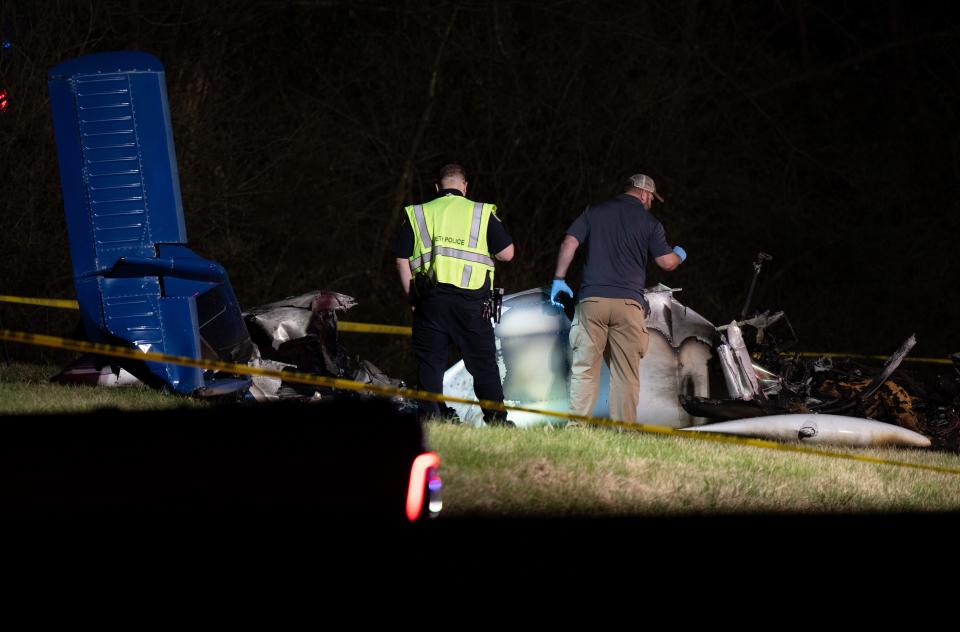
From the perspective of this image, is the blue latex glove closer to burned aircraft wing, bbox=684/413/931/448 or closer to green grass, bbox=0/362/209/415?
burned aircraft wing, bbox=684/413/931/448

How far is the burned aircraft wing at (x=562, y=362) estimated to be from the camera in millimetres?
8875

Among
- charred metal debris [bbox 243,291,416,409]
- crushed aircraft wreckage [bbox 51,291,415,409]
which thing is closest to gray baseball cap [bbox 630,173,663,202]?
crushed aircraft wreckage [bbox 51,291,415,409]

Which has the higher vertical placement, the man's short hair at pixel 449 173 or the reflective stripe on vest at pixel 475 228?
the man's short hair at pixel 449 173

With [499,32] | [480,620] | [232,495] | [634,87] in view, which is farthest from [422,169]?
[480,620]

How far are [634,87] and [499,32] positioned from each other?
7.21 ft

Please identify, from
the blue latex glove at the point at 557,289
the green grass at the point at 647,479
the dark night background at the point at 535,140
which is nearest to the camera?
the green grass at the point at 647,479

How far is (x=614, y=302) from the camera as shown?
8.41m

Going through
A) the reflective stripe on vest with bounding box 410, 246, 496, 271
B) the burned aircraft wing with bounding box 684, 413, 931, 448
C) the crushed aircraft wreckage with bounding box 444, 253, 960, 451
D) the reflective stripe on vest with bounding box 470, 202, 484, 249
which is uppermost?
the reflective stripe on vest with bounding box 470, 202, 484, 249

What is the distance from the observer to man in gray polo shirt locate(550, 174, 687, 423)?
27.6ft

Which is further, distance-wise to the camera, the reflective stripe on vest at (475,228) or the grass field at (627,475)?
the reflective stripe on vest at (475,228)

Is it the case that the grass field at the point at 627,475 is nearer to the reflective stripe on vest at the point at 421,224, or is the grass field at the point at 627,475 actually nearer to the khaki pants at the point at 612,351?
the khaki pants at the point at 612,351

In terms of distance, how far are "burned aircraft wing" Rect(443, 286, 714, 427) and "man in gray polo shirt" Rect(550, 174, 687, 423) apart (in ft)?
1.28

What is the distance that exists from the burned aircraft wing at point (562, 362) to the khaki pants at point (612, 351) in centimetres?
38

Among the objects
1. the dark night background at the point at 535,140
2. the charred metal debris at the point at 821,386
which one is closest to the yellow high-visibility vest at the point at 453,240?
the charred metal debris at the point at 821,386
